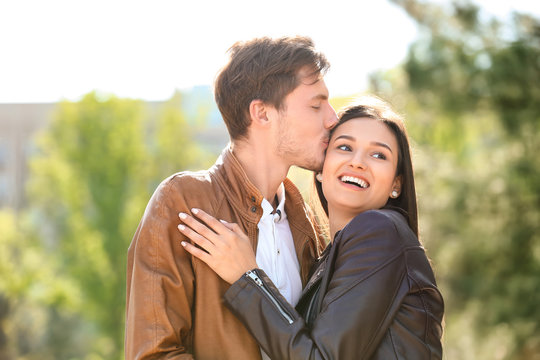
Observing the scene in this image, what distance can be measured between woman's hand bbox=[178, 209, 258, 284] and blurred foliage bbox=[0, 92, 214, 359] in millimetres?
19272

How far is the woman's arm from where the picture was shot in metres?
2.51

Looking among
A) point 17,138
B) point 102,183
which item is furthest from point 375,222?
point 17,138

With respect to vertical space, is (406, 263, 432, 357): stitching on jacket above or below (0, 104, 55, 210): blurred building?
above

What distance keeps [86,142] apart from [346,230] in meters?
21.0

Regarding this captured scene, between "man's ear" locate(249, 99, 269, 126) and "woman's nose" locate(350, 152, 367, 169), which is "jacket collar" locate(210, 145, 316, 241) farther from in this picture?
"woman's nose" locate(350, 152, 367, 169)

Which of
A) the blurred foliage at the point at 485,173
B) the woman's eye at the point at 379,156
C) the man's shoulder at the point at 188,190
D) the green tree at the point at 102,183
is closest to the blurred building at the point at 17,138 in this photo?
the green tree at the point at 102,183

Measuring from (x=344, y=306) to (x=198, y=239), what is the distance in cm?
64

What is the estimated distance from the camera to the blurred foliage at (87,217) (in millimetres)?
21562

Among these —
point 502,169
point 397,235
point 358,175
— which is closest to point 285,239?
point 358,175

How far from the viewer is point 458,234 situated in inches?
348

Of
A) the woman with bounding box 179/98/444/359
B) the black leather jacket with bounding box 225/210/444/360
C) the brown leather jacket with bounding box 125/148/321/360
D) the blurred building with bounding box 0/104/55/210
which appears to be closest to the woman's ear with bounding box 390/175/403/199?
the woman with bounding box 179/98/444/359

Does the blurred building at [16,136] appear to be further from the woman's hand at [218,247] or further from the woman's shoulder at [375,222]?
the woman's shoulder at [375,222]

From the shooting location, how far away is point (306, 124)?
3.16 metres

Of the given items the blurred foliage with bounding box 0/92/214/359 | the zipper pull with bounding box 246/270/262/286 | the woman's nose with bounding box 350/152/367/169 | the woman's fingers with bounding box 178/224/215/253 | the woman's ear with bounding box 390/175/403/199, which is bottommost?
the blurred foliage with bounding box 0/92/214/359
